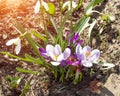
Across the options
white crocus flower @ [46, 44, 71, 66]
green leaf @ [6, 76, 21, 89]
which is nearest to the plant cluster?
white crocus flower @ [46, 44, 71, 66]

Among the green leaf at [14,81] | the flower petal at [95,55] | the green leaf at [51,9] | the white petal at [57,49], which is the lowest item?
the green leaf at [14,81]

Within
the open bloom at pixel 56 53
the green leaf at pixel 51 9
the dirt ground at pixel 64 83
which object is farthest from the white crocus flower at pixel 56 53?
the green leaf at pixel 51 9

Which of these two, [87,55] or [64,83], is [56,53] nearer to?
[87,55]

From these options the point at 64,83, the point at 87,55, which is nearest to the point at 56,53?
the point at 87,55

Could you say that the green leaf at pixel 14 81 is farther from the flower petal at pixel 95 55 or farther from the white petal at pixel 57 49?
the flower petal at pixel 95 55

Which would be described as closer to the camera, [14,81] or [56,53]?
[56,53]

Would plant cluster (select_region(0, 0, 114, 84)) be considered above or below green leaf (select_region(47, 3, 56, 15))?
below

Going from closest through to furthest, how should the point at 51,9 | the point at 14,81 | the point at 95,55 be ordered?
the point at 95,55, the point at 14,81, the point at 51,9

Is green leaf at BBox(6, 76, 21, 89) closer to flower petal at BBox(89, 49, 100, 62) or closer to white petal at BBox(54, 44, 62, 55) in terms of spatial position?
white petal at BBox(54, 44, 62, 55)
